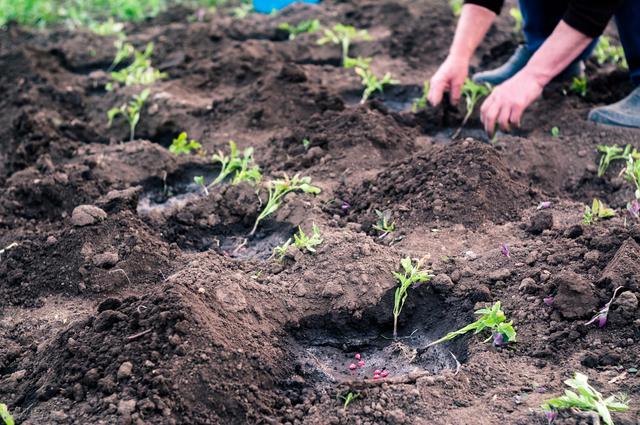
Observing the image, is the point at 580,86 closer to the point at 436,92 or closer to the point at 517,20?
the point at 436,92

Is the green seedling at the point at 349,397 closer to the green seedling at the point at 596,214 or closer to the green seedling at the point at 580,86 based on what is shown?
the green seedling at the point at 596,214

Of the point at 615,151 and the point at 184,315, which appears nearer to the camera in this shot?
the point at 184,315

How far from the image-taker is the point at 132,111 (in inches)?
187

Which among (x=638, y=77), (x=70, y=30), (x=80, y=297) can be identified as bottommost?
(x=70, y=30)

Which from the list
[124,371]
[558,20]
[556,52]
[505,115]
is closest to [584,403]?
[124,371]

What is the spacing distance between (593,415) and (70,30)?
5692 millimetres

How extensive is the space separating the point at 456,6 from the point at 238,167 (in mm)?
2959

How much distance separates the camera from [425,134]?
454 centimetres

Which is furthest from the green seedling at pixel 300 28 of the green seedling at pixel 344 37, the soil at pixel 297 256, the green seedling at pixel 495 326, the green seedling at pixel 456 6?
the green seedling at pixel 495 326

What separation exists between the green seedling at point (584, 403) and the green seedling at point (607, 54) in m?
3.54

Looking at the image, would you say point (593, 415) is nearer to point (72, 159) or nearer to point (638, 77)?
point (638, 77)

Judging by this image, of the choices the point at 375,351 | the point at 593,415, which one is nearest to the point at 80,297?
the point at 375,351

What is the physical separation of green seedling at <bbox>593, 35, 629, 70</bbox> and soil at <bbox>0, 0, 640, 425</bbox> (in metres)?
0.31

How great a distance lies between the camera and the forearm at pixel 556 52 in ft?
12.5
